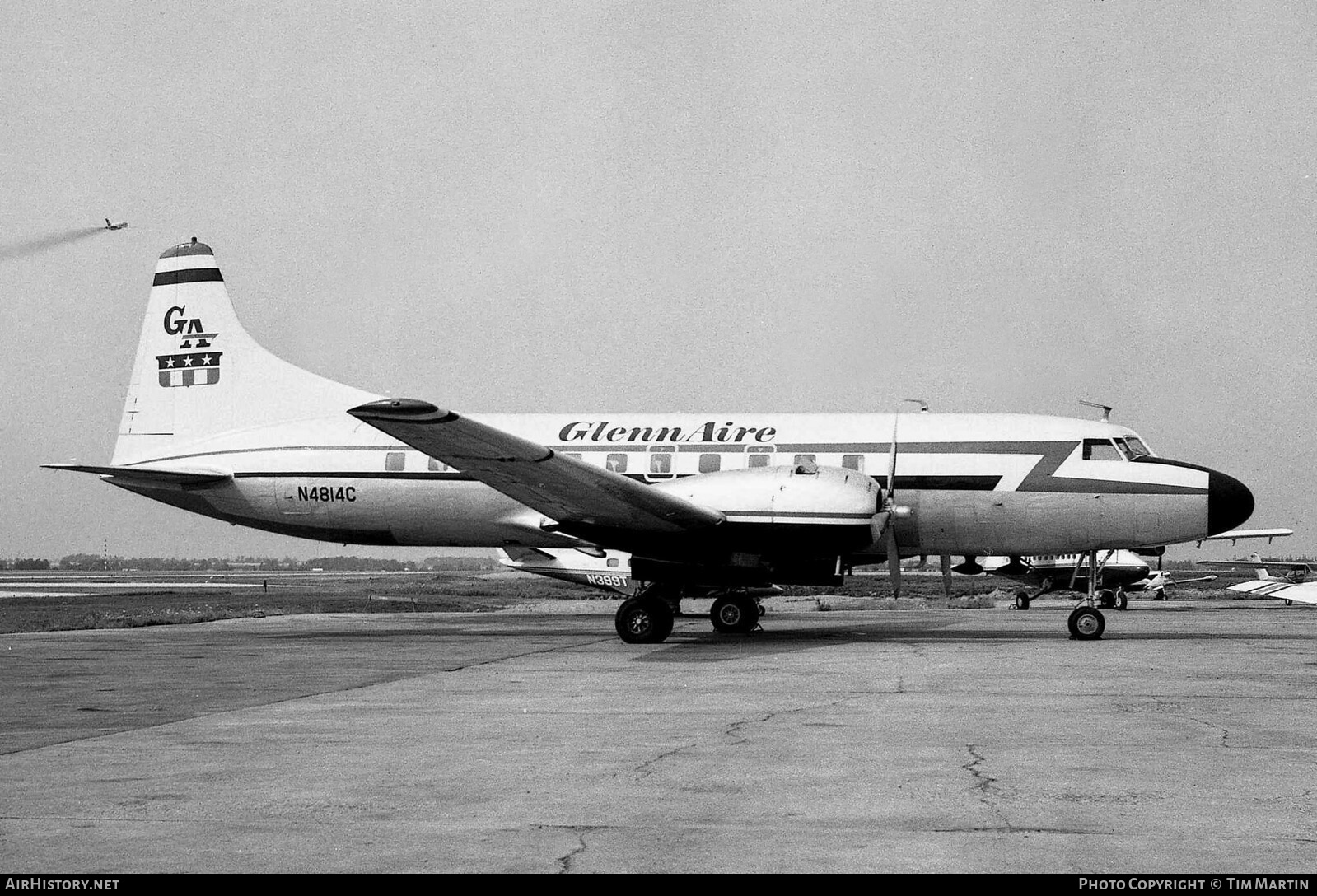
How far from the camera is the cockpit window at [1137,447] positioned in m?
22.7

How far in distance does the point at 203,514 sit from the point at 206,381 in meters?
2.86

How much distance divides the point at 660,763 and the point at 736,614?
50.7ft

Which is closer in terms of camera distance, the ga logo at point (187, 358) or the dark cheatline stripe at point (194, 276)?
the ga logo at point (187, 358)

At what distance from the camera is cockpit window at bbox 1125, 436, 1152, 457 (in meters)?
22.7

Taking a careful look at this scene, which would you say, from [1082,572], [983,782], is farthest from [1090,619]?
[1082,572]

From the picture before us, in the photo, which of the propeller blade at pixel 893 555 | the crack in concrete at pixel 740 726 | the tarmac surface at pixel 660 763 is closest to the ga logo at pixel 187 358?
the tarmac surface at pixel 660 763

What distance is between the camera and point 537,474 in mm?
18984

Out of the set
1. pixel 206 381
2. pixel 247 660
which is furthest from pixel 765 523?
pixel 206 381

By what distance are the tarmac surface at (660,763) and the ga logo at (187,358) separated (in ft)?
29.1

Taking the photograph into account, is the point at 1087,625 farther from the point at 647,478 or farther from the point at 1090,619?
the point at 647,478

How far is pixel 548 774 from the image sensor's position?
8531 millimetres

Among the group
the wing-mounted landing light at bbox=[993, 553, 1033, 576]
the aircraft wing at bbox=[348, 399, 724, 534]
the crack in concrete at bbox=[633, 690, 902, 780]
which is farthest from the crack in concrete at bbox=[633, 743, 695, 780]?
the wing-mounted landing light at bbox=[993, 553, 1033, 576]

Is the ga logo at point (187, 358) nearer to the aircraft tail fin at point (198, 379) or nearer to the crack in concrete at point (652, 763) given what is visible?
the aircraft tail fin at point (198, 379)
